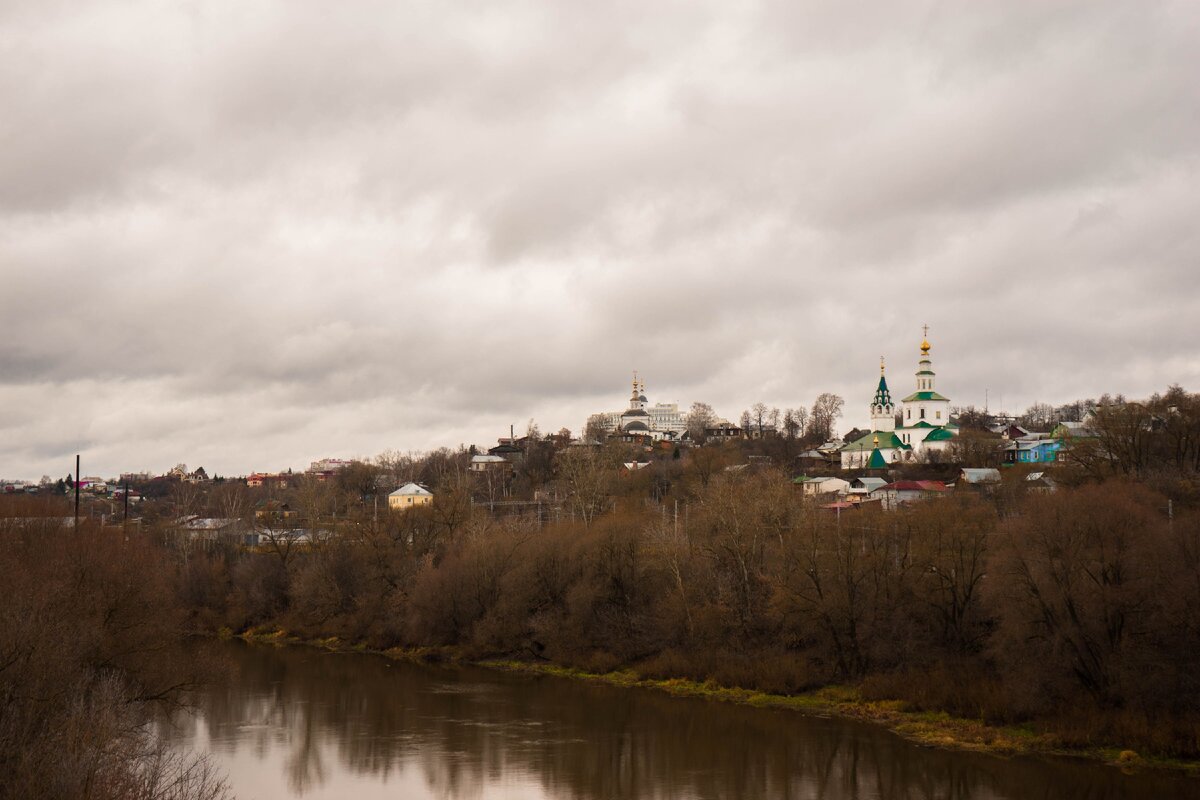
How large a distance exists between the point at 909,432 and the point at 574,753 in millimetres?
74778

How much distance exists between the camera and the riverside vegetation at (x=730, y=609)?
18.4 meters

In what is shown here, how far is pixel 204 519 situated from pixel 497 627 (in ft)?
140

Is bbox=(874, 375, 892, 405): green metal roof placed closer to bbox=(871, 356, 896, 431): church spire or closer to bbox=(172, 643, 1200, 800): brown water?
bbox=(871, 356, 896, 431): church spire

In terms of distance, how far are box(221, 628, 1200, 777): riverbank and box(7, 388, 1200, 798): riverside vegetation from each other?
0.34 feet

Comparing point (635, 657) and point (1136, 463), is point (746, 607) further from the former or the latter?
point (1136, 463)

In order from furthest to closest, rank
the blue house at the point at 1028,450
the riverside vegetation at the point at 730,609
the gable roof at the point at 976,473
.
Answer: the blue house at the point at 1028,450 < the gable roof at the point at 976,473 < the riverside vegetation at the point at 730,609

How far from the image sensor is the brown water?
2130 cm

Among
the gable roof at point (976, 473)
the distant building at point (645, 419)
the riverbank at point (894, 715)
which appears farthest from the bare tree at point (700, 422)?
the riverbank at point (894, 715)

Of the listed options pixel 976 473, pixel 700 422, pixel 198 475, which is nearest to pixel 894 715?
pixel 976 473

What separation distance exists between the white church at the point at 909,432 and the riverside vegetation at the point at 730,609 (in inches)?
1507

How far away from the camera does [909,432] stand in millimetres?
93562

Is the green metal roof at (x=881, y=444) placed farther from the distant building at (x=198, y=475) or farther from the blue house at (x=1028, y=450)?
the distant building at (x=198, y=475)

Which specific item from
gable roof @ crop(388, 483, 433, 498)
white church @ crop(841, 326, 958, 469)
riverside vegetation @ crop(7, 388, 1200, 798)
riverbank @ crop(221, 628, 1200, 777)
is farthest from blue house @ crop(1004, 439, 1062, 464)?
riverbank @ crop(221, 628, 1200, 777)

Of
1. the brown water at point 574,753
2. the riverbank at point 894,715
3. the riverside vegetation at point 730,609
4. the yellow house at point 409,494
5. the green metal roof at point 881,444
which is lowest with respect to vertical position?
the brown water at point 574,753
